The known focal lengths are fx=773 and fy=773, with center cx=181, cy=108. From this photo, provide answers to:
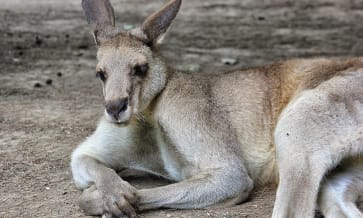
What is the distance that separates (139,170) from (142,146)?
0.32 meters

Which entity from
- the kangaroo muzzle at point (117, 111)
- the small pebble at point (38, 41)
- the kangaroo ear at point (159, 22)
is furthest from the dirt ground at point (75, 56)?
the kangaroo ear at point (159, 22)

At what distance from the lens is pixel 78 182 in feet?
17.3

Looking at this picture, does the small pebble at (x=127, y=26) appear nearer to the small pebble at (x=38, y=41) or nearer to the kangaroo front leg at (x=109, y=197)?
the small pebble at (x=38, y=41)

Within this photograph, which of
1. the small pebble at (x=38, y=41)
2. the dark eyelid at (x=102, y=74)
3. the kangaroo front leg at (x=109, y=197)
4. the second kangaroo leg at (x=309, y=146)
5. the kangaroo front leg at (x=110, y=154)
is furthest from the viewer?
the small pebble at (x=38, y=41)

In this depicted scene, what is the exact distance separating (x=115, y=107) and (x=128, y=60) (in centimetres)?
46

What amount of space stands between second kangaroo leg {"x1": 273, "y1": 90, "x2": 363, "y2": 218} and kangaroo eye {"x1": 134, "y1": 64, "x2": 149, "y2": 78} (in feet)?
3.17

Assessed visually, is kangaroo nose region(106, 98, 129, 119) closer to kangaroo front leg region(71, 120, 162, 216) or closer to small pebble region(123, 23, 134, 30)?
kangaroo front leg region(71, 120, 162, 216)

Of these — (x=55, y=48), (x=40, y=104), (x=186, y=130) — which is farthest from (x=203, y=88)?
(x=55, y=48)

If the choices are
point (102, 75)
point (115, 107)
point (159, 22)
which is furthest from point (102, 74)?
point (159, 22)

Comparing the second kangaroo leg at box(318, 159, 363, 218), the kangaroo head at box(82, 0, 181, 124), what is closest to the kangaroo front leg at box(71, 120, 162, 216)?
the kangaroo head at box(82, 0, 181, 124)

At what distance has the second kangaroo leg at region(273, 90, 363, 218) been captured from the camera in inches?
179

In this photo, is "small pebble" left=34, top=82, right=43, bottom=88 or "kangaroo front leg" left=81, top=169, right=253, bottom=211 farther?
"small pebble" left=34, top=82, right=43, bottom=88

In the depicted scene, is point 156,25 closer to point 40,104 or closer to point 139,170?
point 139,170

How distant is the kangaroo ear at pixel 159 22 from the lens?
17.5 feet
